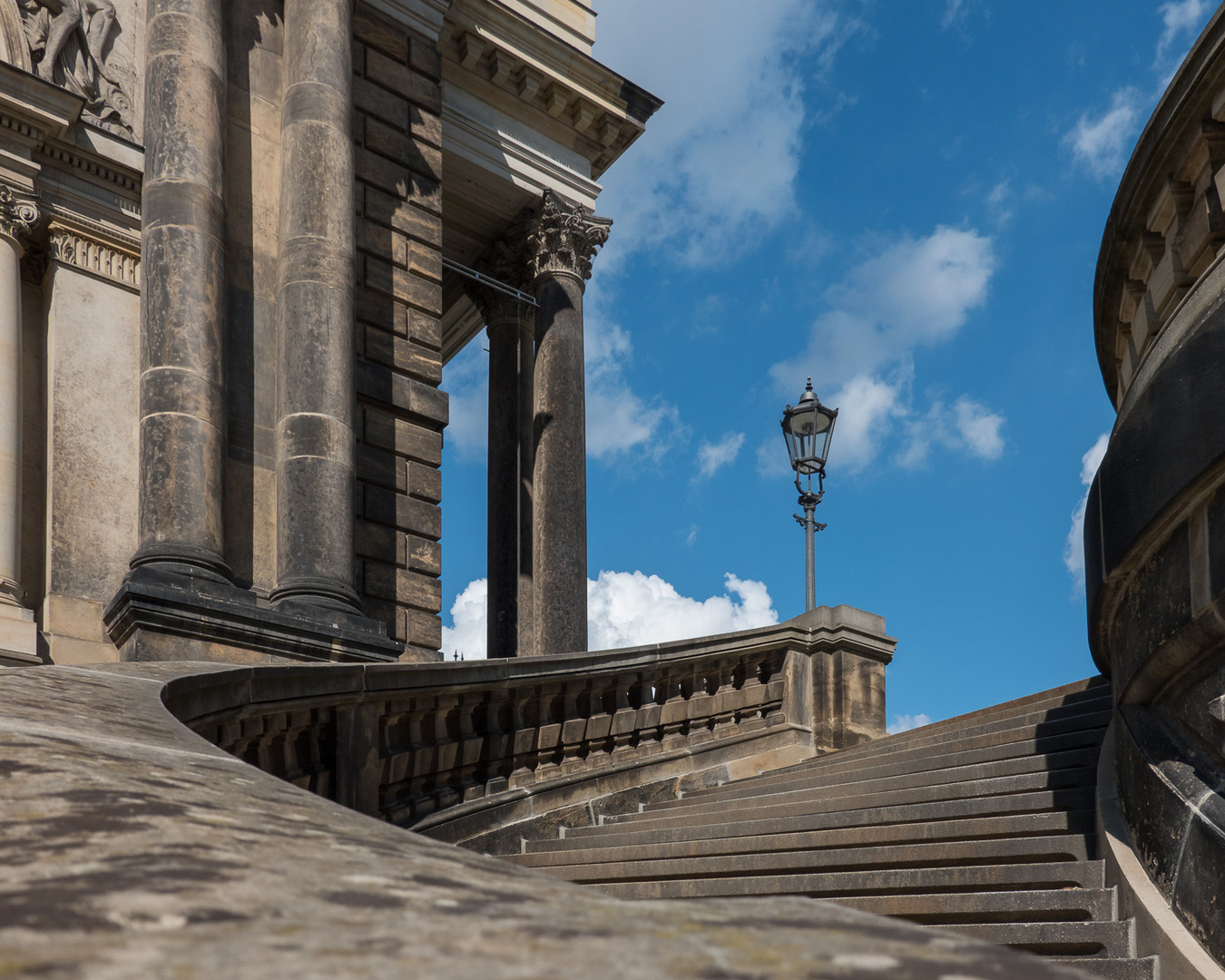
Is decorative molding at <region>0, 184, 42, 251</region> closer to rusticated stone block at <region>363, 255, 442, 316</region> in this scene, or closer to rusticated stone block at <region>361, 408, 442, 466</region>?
rusticated stone block at <region>363, 255, 442, 316</region>

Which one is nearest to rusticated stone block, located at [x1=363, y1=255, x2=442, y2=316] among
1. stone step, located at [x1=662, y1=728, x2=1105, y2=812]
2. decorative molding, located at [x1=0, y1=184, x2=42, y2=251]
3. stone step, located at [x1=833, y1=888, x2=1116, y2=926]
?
decorative molding, located at [x1=0, y1=184, x2=42, y2=251]

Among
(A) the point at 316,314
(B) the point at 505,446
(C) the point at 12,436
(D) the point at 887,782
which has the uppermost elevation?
(B) the point at 505,446

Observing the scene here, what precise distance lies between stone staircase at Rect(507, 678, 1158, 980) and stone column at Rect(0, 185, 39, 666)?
4.38 meters

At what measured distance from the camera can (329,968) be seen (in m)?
0.84

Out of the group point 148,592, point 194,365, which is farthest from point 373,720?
point 194,365

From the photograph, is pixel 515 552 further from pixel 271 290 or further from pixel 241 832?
pixel 241 832

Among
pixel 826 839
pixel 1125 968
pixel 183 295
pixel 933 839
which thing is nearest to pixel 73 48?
pixel 183 295

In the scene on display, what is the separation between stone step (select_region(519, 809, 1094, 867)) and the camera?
6094 mm

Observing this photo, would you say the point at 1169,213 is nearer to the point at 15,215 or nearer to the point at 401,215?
the point at 401,215

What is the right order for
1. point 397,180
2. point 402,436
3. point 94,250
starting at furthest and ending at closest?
point 397,180
point 402,436
point 94,250

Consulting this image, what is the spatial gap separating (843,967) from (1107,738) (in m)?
6.11

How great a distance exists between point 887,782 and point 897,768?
0.38 meters

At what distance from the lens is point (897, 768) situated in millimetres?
8258

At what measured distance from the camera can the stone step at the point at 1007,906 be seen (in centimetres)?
508
